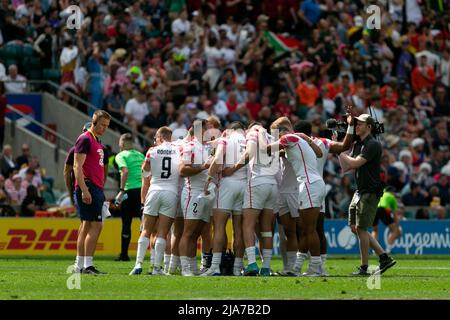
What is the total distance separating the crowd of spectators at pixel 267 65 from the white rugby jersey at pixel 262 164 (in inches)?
436

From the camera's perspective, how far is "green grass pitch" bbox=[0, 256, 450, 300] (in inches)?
618

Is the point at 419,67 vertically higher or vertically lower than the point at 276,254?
higher

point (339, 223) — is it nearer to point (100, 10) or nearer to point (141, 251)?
point (100, 10)

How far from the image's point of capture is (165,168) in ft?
65.7

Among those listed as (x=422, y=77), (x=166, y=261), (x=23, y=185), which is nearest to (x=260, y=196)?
(x=166, y=261)

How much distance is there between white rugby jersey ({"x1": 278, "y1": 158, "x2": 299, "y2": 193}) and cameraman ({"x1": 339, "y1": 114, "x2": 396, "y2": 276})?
0.80 meters

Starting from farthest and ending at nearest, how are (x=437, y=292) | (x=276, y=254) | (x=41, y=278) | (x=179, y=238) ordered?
(x=276, y=254) < (x=179, y=238) < (x=41, y=278) < (x=437, y=292)

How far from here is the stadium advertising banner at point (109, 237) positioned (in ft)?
92.1

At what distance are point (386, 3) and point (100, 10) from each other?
9.44 m

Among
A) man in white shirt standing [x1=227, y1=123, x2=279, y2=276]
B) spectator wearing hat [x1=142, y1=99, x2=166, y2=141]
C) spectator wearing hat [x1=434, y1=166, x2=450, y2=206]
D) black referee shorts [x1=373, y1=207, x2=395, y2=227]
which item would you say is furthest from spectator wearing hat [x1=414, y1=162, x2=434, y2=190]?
man in white shirt standing [x1=227, y1=123, x2=279, y2=276]

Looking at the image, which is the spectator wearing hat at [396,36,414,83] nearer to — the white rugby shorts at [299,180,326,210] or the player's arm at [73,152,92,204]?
the white rugby shorts at [299,180,326,210]

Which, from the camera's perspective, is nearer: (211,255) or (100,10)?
(211,255)

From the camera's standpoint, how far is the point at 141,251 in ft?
65.1
